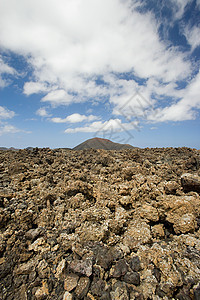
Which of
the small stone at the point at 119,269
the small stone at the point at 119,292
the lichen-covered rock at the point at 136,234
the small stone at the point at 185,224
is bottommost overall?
the small stone at the point at 119,292

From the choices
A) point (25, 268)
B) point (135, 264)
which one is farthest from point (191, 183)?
point (25, 268)

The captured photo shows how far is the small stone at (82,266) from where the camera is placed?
333 cm

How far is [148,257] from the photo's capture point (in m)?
3.64

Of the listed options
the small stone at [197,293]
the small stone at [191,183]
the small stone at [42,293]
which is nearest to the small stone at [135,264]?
the small stone at [197,293]

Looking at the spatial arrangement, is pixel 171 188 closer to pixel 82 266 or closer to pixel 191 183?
pixel 191 183

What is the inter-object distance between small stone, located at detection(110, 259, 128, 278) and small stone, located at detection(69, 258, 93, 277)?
0.52 meters

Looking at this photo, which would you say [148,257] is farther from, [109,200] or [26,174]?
[26,174]

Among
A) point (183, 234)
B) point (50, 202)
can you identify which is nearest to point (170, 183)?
point (183, 234)

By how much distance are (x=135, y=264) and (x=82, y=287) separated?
1287 mm

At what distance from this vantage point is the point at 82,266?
342 cm

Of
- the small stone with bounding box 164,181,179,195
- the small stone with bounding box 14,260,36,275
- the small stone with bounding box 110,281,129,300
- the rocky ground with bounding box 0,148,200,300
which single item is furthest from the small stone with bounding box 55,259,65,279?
the small stone with bounding box 164,181,179,195

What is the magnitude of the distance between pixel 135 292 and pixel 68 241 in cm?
191

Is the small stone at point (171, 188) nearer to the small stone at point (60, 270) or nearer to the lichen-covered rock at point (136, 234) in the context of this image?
the lichen-covered rock at point (136, 234)

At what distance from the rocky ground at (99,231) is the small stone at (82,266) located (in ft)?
0.06
